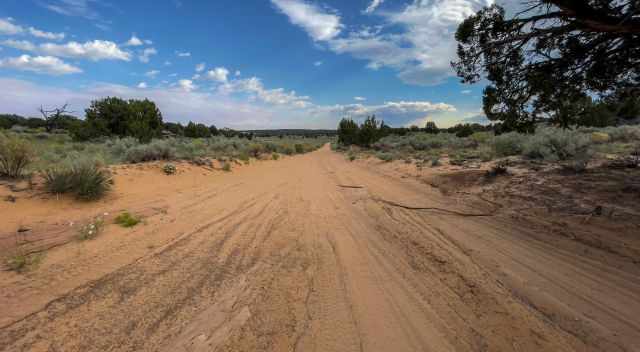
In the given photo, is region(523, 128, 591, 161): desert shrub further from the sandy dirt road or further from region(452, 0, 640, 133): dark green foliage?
the sandy dirt road

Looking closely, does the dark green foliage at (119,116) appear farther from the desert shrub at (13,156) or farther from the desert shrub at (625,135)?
the desert shrub at (625,135)

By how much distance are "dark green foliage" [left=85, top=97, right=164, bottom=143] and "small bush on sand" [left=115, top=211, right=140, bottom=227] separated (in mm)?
19797

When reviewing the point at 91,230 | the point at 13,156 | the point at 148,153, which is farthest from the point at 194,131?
the point at 91,230

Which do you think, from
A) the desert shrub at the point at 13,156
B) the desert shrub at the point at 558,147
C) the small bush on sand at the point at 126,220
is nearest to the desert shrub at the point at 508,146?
the desert shrub at the point at 558,147

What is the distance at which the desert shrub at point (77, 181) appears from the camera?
16.3 feet

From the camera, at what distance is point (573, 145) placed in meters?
8.47

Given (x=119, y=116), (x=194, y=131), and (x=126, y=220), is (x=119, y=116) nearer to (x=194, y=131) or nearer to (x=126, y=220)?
(x=194, y=131)

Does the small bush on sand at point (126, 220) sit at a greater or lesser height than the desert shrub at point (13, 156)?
lesser

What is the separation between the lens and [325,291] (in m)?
2.52

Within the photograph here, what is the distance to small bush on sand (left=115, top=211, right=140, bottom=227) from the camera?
412 centimetres

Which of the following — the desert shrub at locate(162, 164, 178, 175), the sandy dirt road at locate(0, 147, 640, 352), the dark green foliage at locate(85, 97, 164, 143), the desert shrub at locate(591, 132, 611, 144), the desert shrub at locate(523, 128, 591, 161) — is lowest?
the sandy dirt road at locate(0, 147, 640, 352)

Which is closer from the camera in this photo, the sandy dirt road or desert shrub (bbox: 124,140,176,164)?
the sandy dirt road

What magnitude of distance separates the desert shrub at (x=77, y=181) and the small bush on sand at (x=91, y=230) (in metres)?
1.57

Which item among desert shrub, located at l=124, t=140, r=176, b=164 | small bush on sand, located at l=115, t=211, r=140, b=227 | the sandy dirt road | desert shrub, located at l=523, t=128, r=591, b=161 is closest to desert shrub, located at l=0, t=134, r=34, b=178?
small bush on sand, located at l=115, t=211, r=140, b=227
